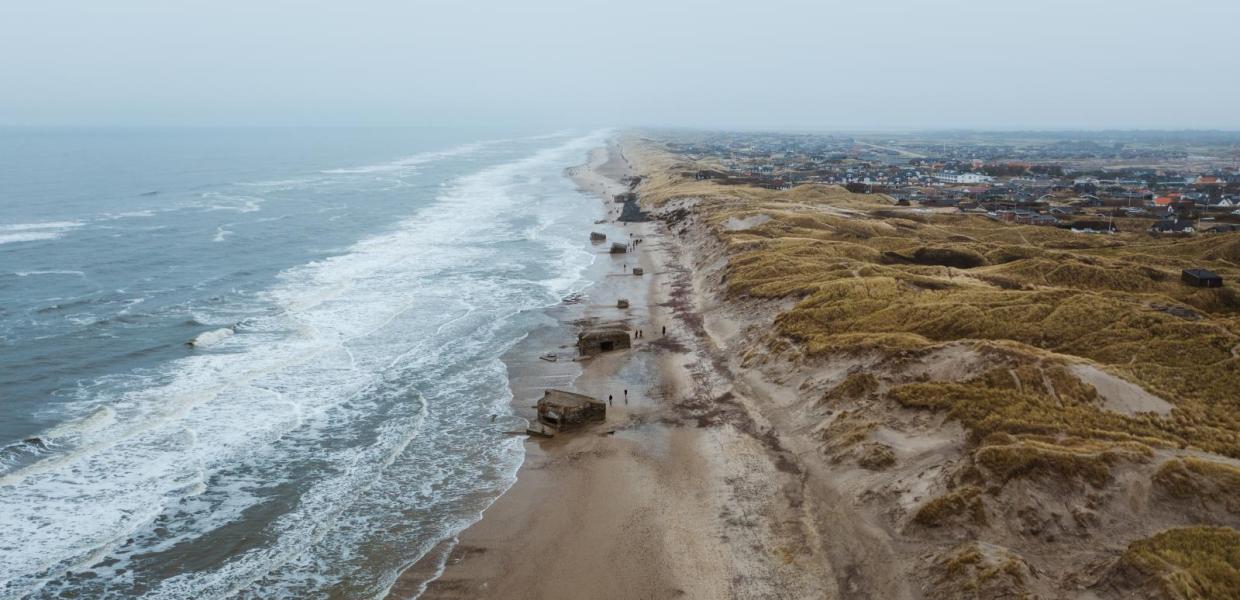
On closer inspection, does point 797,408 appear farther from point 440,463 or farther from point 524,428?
point 440,463

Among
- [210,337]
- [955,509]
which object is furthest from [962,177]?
[210,337]

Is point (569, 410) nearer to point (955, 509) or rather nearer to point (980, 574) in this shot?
point (955, 509)

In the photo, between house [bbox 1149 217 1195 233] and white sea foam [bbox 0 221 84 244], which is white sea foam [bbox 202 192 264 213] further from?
house [bbox 1149 217 1195 233]

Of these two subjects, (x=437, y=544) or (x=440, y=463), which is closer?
(x=437, y=544)

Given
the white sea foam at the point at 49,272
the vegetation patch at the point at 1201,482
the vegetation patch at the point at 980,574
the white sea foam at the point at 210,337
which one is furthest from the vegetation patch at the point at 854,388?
the white sea foam at the point at 49,272

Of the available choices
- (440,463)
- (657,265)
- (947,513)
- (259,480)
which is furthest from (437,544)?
(657,265)
